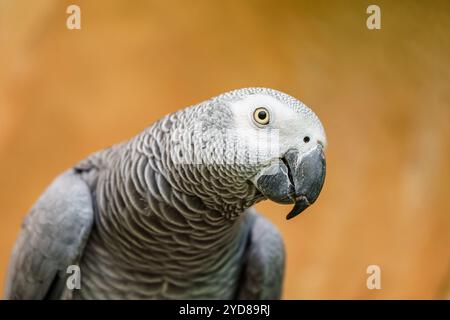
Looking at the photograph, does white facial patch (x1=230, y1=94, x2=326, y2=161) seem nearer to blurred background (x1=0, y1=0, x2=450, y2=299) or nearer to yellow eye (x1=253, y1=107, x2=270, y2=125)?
yellow eye (x1=253, y1=107, x2=270, y2=125)

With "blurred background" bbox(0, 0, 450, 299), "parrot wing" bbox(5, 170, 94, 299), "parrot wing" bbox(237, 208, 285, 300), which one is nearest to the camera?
"parrot wing" bbox(5, 170, 94, 299)

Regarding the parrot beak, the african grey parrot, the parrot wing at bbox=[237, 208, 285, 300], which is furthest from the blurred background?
the parrot beak

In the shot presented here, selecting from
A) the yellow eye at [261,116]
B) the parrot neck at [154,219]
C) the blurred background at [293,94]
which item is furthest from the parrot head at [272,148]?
the blurred background at [293,94]

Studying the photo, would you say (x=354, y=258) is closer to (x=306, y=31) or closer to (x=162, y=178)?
(x=306, y=31)

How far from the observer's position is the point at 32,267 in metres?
1.89

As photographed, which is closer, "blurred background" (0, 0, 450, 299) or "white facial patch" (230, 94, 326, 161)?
"white facial patch" (230, 94, 326, 161)

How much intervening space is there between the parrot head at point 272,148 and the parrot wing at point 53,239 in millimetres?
609

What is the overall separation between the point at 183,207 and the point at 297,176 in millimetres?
401

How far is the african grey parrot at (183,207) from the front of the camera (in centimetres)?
136

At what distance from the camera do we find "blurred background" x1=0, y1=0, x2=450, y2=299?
255 centimetres

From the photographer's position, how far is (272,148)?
1349mm

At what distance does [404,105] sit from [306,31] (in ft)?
1.94
